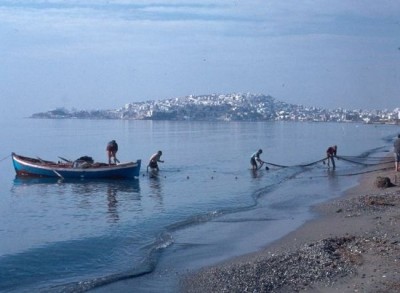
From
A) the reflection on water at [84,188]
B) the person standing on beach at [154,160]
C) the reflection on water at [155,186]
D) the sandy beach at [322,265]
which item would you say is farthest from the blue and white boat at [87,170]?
the sandy beach at [322,265]

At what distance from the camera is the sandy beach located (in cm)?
1099

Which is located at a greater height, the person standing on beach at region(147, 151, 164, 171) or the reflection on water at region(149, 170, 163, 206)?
the person standing on beach at region(147, 151, 164, 171)

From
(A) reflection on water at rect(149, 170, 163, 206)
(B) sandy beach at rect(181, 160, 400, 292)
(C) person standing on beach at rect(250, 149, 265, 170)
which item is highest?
(B) sandy beach at rect(181, 160, 400, 292)

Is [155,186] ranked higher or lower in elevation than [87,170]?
lower

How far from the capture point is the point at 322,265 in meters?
12.1

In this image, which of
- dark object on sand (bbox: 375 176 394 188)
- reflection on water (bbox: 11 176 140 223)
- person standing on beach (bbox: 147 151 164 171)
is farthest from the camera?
person standing on beach (bbox: 147 151 164 171)

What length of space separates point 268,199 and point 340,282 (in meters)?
17.1

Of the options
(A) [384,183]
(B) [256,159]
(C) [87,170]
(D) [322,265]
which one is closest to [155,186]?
(C) [87,170]

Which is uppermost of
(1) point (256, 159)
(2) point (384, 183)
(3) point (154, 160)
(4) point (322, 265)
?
(4) point (322, 265)

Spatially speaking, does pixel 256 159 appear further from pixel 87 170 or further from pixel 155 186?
pixel 87 170

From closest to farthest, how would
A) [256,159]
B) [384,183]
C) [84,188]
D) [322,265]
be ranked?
[322,265], [384,183], [84,188], [256,159]

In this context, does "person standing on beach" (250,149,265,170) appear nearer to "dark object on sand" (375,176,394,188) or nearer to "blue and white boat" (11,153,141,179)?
"blue and white boat" (11,153,141,179)

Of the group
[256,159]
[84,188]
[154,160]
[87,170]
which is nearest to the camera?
[84,188]

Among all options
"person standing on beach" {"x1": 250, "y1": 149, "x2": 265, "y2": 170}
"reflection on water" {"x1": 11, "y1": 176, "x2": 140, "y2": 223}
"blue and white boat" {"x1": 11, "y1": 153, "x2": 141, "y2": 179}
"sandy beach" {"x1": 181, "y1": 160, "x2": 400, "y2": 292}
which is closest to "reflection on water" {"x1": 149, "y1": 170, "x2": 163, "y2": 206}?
"reflection on water" {"x1": 11, "y1": 176, "x2": 140, "y2": 223}
